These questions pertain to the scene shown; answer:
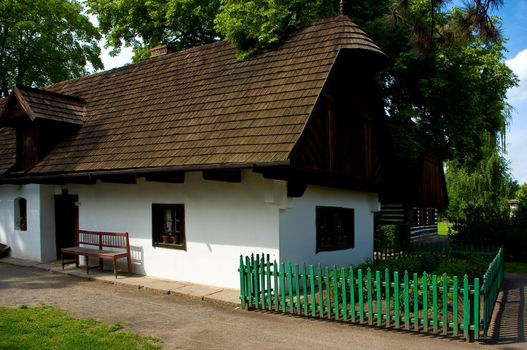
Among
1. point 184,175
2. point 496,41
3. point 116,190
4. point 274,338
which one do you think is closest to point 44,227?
point 116,190

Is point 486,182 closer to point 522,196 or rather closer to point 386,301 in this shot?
point 522,196

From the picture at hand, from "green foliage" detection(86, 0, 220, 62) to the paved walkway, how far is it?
12.7 metres

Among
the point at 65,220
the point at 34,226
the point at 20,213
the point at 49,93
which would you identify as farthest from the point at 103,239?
the point at 49,93

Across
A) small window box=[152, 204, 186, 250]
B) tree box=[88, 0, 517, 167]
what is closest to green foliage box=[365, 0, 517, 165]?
tree box=[88, 0, 517, 167]

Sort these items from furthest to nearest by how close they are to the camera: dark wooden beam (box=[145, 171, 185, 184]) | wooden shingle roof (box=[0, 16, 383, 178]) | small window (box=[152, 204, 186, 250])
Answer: small window (box=[152, 204, 186, 250]) → dark wooden beam (box=[145, 171, 185, 184]) → wooden shingle roof (box=[0, 16, 383, 178])

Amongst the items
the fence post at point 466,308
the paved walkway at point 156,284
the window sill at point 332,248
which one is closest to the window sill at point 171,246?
the paved walkway at point 156,284

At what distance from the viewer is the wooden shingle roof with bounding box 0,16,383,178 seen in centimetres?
973

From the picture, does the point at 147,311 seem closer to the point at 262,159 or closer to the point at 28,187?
the point at 262,159

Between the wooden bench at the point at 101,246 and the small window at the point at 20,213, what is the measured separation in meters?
2.59

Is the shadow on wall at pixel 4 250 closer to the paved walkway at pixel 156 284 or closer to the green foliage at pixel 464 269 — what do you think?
the paved walkway at pixel 156 284

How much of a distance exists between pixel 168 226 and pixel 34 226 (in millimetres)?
5176

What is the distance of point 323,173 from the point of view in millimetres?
10320

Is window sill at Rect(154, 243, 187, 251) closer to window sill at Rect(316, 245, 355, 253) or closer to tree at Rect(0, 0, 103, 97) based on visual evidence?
window sill at Rect(316, 245, 355, 253)

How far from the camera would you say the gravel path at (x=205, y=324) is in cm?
666
